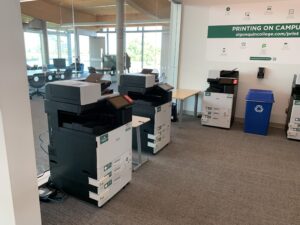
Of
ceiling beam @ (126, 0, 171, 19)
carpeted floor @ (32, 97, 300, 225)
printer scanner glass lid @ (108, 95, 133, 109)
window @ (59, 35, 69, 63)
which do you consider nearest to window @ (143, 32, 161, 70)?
ceiling beam @ (126, 0, 171, 19)

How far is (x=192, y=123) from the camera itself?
4.92 meters

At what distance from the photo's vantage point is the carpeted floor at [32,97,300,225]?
2.11m

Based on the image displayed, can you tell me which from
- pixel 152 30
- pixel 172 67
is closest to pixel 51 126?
pixel 172 67

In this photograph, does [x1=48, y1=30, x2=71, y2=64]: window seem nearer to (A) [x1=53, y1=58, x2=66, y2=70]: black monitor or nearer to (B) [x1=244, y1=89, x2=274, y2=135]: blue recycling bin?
(A) [x1=53, y1=58, x2=66, y2=70]: black monitor

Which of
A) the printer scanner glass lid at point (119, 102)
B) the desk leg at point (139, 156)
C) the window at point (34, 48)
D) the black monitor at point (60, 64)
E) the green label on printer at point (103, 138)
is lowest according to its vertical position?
the desk leg at point (139, 156)

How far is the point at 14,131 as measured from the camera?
147 centimetres

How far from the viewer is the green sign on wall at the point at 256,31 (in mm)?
4266

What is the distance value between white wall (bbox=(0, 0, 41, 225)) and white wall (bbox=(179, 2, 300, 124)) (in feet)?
13.9

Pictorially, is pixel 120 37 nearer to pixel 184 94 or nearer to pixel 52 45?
pixel 52 45

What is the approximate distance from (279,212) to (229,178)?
2.21 feet

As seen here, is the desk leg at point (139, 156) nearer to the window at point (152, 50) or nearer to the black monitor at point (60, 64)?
the black monitor at point (60, 64)

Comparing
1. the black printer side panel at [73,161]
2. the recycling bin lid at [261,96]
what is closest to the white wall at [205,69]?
the recycling bin lid at [261,96]

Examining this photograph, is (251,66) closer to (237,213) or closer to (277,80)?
(277,80)

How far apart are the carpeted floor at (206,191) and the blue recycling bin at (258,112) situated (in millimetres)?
507
